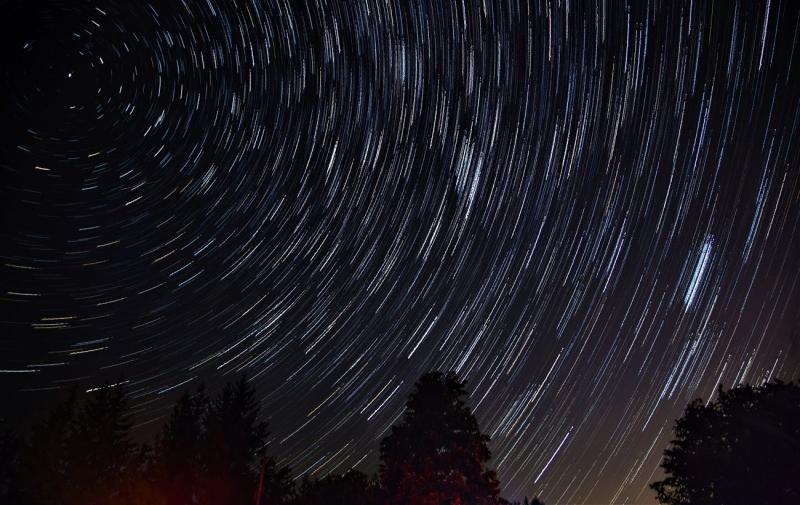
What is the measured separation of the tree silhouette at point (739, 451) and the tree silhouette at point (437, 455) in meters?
6.60

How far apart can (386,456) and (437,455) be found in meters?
1.91

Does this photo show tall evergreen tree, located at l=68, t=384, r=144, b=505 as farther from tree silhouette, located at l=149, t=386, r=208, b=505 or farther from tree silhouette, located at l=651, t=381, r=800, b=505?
tree silhouette, located at l=651, t=381, r=800, b=505

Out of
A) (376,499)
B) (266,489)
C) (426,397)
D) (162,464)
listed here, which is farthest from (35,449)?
(426,397)

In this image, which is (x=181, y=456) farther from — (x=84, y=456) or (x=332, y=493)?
(x=332, y=493)

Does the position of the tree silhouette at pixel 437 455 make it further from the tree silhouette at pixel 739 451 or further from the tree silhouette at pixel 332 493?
the tree silhouette at pixel 332 493

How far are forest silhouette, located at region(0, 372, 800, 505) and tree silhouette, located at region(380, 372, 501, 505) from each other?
0.11ft

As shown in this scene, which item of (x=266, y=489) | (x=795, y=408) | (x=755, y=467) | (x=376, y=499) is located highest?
(x=795, y=408)

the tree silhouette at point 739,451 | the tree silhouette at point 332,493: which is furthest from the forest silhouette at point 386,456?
the tree silhouette at point 332,493

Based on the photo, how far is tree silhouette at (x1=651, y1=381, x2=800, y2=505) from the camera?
1509 centimetres

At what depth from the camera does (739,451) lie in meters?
16.1

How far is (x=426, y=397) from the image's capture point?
60.3 feet

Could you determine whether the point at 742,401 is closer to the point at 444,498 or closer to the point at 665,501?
the point at 665,501

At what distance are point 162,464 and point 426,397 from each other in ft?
42.9

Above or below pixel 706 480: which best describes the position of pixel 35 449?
below
